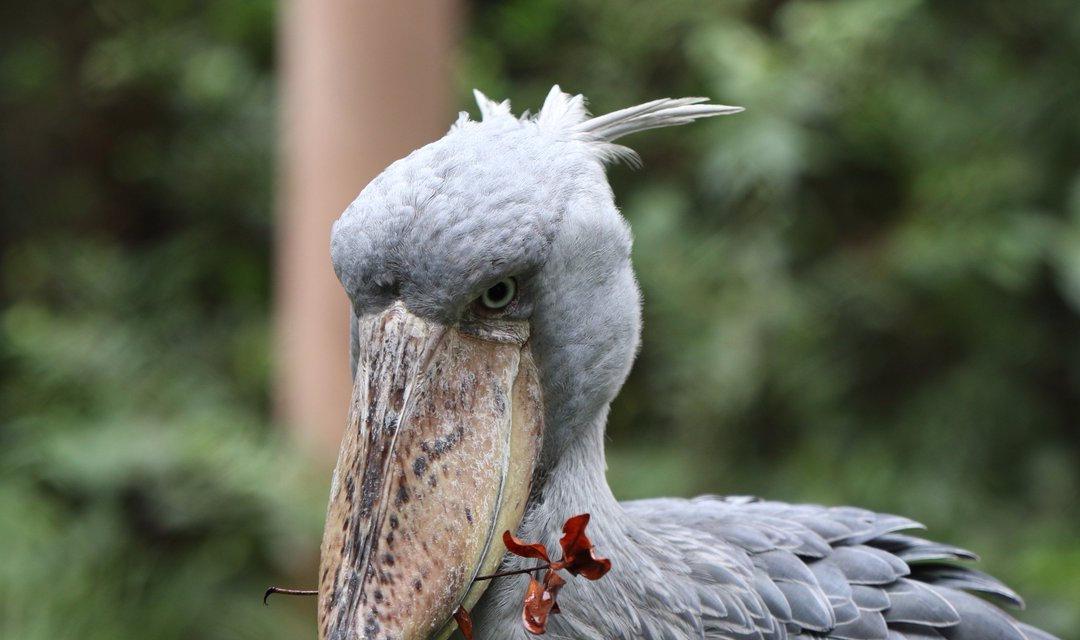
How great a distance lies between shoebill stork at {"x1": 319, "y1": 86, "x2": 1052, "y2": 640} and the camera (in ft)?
4.02

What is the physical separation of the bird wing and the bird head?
334 millimetres

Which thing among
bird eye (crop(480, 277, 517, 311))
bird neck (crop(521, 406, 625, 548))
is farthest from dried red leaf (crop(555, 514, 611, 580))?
bird eye (crop(480, 277, 517, 311))

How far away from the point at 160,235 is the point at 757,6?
2.43 m

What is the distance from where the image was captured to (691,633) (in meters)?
1.42

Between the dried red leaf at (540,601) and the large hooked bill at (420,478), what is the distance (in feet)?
0.17

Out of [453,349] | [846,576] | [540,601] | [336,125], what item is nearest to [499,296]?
[453,349]

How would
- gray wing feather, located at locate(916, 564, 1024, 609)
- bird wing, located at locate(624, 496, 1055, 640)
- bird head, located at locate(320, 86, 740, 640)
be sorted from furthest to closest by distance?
gray wing feather, located at locate(916, 564, 1024, 609) < bird wing, located at locate(624, 496, 1055, 640) < bird head, located at locate(320, 86, 740, 640)

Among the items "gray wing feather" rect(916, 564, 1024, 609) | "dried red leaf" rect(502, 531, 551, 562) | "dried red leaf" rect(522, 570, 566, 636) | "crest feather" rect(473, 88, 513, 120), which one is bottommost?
"dried red leaf" rect(522, 570, 566, 636)

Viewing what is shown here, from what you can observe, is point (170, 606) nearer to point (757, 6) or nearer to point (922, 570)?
point (922, 570)

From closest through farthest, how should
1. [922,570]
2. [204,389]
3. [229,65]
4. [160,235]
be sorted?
[922,570], [204,389], [229,65], [160,235]

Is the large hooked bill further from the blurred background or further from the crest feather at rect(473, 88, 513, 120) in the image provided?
the blurred background

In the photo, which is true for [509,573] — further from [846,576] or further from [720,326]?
[720,326]

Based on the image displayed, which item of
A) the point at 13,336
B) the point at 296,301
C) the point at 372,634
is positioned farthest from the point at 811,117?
the point at 372,634

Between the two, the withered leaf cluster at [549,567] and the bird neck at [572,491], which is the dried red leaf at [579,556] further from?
the bird neck at [572,491]
